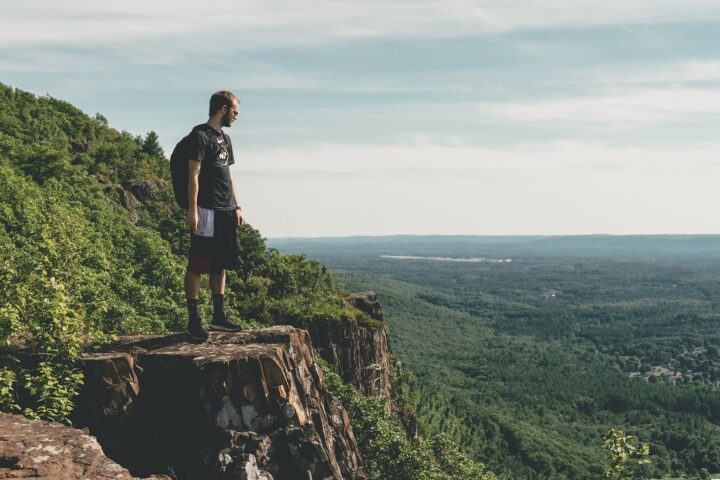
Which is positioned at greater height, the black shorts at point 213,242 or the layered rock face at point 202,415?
the black shorts at point 213,242

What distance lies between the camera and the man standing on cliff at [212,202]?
34.3 feet

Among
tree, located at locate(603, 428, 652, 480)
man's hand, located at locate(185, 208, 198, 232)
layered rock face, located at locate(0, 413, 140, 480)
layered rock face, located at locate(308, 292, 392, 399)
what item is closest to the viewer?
layered rock face, located at locate(0, 413, 140, 480)

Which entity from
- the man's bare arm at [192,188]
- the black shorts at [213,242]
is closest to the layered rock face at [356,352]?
the black shorts at [213,242]

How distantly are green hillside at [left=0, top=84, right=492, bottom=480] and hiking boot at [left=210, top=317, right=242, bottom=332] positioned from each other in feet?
7.00

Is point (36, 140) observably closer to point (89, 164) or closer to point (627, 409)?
point (89, 164)

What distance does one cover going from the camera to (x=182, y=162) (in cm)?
1057

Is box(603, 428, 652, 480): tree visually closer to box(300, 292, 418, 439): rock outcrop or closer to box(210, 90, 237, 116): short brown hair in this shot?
box(210, 90, 237, 116): short brown hair

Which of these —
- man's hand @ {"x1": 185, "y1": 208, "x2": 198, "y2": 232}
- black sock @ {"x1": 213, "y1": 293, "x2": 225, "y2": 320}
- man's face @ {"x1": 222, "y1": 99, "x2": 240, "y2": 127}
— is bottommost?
black sock @ {"x1": 213, "y1": 293, "x2": 225, "y2": 320}

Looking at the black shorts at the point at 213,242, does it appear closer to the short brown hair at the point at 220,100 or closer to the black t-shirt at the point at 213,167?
the black t-shirt at the point at 213,167

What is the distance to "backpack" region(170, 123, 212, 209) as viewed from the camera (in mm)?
10469

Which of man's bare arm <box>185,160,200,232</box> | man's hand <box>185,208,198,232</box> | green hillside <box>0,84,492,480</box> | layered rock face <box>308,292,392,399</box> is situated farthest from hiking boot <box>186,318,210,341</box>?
layered rock face <box>308,292,392,399</box>

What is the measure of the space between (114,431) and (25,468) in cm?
248

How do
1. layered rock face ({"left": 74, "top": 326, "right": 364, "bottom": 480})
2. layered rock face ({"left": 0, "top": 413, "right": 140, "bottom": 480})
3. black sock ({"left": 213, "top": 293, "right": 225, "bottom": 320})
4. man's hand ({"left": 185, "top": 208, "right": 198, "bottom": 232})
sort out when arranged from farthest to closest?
black sock ({"left": 213, "top": 293, "right": 225, "bottom": 320}), man's hand ({"left": 185, "top": 208, "right": 198, "bottom": 232}), layered rock face ({"left": 74, "top": 326, "right": 364, "bottom": 480}), layered rock face ({"left": 0, "top": 413, "right": 140, "bottom": 480})

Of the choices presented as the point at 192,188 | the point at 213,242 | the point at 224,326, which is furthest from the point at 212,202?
the point at 224,326
